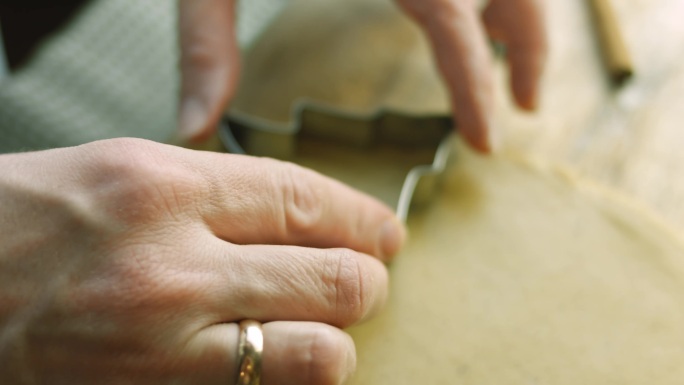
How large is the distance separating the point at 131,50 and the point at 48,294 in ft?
2.34

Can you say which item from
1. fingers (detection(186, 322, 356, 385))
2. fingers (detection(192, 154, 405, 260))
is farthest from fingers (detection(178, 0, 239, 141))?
fingers (detection(186, 322, 356, 385))

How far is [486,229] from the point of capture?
76cm

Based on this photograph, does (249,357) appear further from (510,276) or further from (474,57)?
(474,57)

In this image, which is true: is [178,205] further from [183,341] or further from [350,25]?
[350,25]

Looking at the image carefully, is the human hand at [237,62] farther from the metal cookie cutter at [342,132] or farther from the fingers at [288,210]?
the fingers at [288,210]

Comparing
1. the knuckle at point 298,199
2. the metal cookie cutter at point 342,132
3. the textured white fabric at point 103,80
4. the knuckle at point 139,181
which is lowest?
the textured white fabric at point 103,80

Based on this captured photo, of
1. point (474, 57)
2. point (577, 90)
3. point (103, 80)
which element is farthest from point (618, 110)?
point (103, 80)

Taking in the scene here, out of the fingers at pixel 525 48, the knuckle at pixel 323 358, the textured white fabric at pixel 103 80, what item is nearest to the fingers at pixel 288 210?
the knuckle at pixel 323 358

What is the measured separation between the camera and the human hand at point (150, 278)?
0.50 metres

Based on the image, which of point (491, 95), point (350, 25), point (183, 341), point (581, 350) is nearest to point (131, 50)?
point (350, 25)

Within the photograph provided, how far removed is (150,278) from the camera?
50 cm

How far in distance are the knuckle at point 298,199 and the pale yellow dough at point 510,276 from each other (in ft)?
0.43

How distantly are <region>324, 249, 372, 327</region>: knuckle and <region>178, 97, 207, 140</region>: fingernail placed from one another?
29 centimetres

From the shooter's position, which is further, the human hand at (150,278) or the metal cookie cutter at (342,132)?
the metal cookie cutter at (342,132)
